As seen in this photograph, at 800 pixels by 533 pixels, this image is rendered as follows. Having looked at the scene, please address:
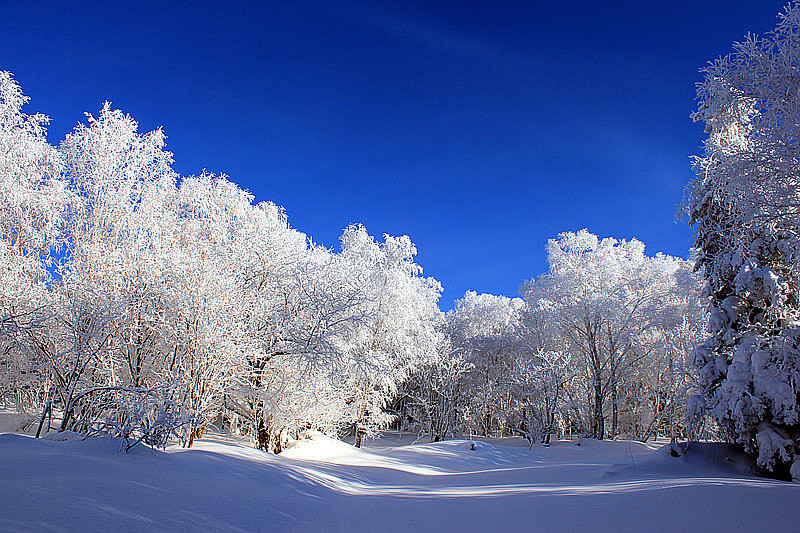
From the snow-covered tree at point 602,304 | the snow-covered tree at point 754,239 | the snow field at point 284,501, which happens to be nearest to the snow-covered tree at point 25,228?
the snow field at point 284,501

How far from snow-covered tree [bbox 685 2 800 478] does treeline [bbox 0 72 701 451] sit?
8.32m

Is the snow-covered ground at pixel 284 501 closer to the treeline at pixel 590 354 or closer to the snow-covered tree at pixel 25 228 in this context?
the snow-covered tree at pixel 25 228

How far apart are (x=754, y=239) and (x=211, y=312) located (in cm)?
1225

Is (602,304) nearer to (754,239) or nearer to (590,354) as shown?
(590,354)

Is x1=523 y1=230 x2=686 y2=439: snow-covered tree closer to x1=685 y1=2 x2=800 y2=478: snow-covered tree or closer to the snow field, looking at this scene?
x1=685 y1=2 x2=800 y2=478: snow-covered tree

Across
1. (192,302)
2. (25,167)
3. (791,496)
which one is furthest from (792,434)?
(25,167)

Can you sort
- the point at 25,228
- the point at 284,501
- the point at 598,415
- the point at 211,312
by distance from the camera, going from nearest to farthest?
the point at 284,501
the point at 211,312
the point at 25,228
the point at 598,415

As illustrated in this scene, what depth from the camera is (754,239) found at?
30.8ft

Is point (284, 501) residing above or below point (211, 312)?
below

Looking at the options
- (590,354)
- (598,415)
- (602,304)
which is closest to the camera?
(598,415)

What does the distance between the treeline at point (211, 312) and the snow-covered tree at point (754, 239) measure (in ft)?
27.3

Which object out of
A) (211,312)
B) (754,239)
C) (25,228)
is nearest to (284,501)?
(211,312)

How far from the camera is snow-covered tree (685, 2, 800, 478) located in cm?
576

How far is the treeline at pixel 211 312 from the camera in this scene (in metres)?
10.4
